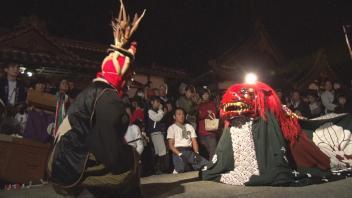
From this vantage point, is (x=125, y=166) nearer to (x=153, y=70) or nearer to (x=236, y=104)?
(x=236, y=104)

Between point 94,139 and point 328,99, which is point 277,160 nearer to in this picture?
point 94,139

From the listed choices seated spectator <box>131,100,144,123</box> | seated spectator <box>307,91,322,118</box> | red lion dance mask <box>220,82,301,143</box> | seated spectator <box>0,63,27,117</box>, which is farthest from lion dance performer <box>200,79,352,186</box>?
seated spectator <box>0,63,27,117</box>

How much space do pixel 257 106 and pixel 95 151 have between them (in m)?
3.02

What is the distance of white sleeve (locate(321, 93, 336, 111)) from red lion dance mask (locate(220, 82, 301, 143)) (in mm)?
4583

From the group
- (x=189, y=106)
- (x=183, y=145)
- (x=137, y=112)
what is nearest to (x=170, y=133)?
(x=183, y=145)

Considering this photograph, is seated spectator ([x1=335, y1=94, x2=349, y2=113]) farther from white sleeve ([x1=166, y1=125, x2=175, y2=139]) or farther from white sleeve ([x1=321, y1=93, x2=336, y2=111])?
white sleeve ([x1=166, y1=125, x2=175, y2=139])

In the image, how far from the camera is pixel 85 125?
3314mm

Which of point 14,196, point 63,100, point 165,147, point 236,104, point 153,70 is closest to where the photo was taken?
point 14,196

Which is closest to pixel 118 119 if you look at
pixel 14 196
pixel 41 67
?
pixel 14 196

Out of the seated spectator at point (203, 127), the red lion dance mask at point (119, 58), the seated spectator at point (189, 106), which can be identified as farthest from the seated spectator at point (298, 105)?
the red lion dance mask at point (119, 58)

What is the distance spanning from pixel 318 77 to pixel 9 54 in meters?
14.9

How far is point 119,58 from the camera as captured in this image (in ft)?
12.1

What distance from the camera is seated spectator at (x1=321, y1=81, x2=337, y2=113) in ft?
30.7

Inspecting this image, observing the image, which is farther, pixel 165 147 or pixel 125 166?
pixel 165 147
